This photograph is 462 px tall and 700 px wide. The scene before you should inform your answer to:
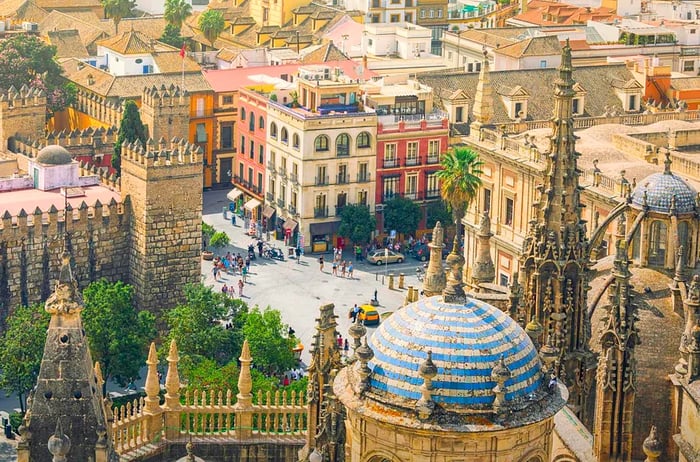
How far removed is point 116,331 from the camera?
79.9 m

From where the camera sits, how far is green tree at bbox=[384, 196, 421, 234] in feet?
359

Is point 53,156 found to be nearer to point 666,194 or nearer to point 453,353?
point 666,194

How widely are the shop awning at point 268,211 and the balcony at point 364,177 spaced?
582cm

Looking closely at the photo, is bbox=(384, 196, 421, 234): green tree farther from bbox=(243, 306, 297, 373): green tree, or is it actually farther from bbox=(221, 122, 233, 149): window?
bbox=(243, 306, 297, 373): green tree

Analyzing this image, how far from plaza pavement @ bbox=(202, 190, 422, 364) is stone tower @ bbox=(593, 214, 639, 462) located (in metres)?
53.0

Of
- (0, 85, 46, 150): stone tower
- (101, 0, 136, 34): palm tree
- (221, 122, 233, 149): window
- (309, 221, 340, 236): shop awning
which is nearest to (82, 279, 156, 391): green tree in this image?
(0, 85, 46, 150): stone tower

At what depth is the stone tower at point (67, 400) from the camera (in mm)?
29047

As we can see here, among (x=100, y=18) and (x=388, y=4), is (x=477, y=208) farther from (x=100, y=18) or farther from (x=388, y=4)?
(x=100, y=18)

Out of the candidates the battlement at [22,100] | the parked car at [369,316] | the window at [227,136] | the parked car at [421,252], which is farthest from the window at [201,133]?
the parked car at [369,316]

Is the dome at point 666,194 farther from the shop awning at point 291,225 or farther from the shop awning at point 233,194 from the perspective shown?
the shop awning at point 233,194

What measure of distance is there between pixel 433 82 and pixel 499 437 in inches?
3756

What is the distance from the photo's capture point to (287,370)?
3073 inches

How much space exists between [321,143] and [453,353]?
280 feet

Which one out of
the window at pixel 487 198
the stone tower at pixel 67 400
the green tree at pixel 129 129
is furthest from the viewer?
the green tree at pixel 129 129
